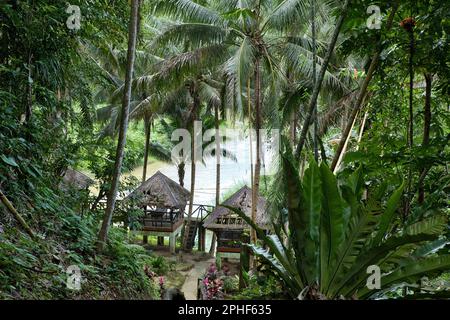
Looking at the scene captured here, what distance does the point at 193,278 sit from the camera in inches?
382

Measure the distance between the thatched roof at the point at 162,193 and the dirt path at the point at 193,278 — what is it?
164 cm

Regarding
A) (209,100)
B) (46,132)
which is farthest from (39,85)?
(209,100)

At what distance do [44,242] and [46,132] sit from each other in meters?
1.14

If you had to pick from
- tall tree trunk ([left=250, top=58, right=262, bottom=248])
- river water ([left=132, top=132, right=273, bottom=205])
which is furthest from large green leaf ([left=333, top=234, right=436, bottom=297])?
river water ([left=132, top=132, right=273, bottom=205])

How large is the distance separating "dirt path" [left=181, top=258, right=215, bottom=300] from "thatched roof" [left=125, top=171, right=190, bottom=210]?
1.64 m

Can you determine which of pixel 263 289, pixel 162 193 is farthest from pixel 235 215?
pixel 263 289

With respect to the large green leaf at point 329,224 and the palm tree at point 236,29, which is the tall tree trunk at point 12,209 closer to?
the large green leaf at point 329,224

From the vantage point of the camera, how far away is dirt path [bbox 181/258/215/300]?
27.2 feet

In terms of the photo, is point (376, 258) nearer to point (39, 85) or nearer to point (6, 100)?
point (6, 100)

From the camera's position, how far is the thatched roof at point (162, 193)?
34.9ft

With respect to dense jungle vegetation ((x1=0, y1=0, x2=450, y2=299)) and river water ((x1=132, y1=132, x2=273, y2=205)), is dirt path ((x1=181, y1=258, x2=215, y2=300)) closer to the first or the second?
dense jungle vegetation ((x1=0, y1=0, x2=450, y2=299))

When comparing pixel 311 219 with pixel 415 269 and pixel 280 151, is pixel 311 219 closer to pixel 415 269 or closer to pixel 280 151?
pixel 280 151

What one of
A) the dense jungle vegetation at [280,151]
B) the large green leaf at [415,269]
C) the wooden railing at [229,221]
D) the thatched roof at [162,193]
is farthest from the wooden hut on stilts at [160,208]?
the large green leaf at [415,269]

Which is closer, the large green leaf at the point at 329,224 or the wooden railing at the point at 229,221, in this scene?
the large green leaf at the point at 329,224
